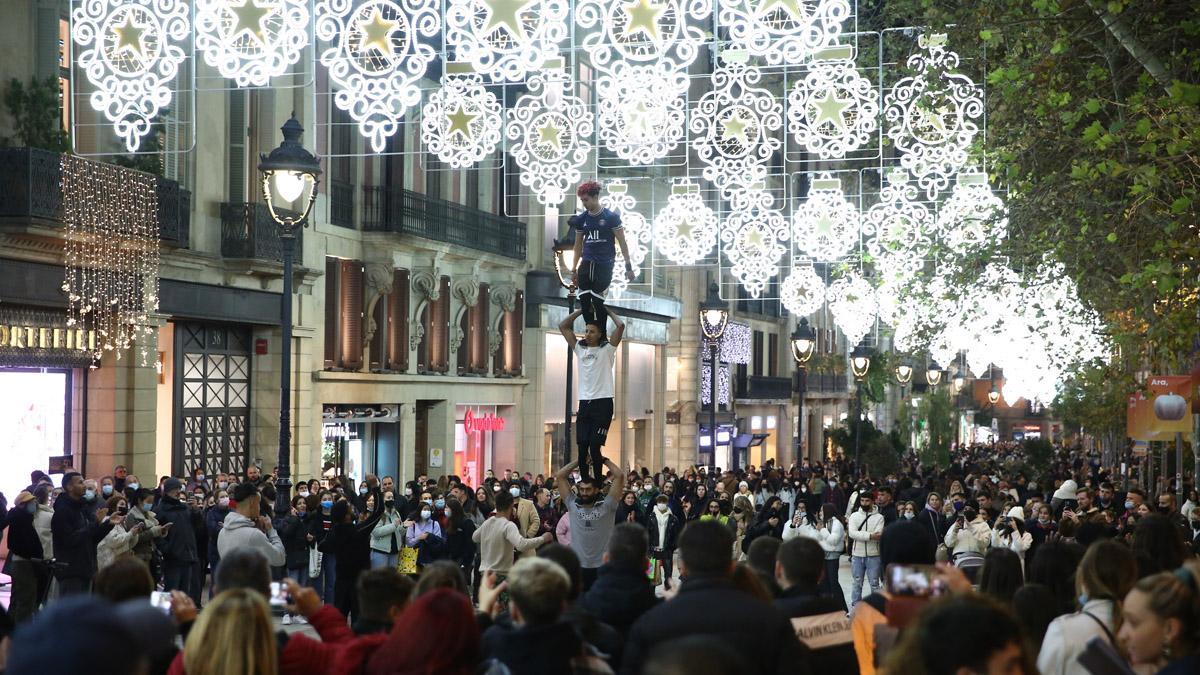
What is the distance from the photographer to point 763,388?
208ft

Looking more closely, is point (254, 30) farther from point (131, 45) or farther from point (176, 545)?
point (176, 545)

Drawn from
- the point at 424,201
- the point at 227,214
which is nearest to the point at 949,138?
the point at 227,214

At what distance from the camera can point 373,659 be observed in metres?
5.59

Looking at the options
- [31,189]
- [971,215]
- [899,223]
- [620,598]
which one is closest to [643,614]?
[620,598]

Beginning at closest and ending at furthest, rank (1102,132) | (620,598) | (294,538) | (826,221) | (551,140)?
(620,598)
(1102,132)
(294,538)
(551,140)
(826,221)

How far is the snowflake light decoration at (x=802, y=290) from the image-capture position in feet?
104

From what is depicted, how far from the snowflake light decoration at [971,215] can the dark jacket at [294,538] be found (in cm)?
1011

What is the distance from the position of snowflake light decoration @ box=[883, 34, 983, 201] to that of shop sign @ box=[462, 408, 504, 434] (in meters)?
19.2

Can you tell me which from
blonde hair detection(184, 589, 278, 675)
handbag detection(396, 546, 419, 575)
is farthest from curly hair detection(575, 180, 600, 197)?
blonde hair detection(184, 589, 278, 675)

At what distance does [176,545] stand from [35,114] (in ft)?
28.2

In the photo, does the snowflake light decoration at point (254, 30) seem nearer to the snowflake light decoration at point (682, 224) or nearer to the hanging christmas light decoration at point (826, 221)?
the snowflake light decoration at point (682, 224)

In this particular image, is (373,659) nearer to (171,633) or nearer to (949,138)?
(171,633)

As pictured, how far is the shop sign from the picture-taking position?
37344 millimetres

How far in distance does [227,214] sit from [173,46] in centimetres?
1155
